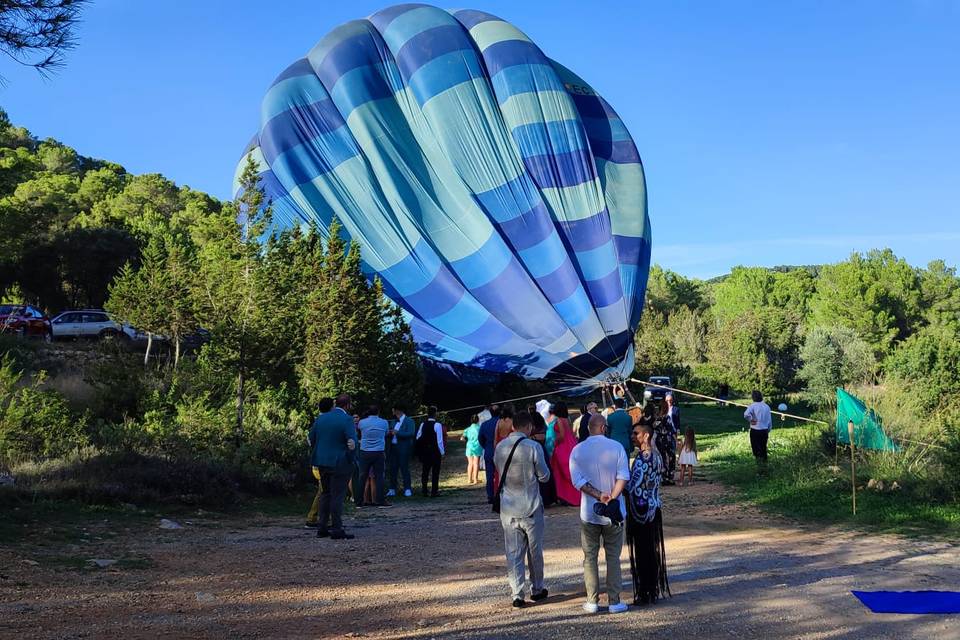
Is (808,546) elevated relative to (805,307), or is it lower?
lower

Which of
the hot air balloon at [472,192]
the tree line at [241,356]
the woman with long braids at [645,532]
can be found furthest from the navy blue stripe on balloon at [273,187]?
the woman with long braids at [645,532]

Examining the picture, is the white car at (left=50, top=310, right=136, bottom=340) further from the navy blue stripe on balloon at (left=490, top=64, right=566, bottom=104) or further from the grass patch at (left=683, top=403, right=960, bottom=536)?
the grass patch at (left=683, top=403, right=960, bottom=536)

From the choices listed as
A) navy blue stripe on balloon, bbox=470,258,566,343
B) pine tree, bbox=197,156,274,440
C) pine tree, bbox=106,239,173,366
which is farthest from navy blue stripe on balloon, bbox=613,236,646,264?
pine tree, bbox=106,239,173,366

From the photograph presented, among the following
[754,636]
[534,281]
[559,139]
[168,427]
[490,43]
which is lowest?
[754,636]

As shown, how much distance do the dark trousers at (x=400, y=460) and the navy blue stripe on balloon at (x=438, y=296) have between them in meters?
6.97

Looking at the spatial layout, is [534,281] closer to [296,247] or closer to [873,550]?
[296,247]

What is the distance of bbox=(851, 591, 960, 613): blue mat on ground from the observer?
22.0 feet

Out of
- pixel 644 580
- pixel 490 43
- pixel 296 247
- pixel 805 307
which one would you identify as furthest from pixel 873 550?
pixel 805 307

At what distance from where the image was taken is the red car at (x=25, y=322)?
28089 mm

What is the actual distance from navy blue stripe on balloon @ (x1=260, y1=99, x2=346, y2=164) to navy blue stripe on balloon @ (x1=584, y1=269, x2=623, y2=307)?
774 cm

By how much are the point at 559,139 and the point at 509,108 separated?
1.50 meters

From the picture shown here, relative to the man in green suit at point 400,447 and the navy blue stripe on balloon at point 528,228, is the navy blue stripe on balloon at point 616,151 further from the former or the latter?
the man in green suit at point 400,447

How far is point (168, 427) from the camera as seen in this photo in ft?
45.5

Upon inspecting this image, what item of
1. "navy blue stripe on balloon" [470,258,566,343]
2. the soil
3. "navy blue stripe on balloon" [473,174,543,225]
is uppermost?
"navy blue stripe on balloon" [473,174,543,225]
